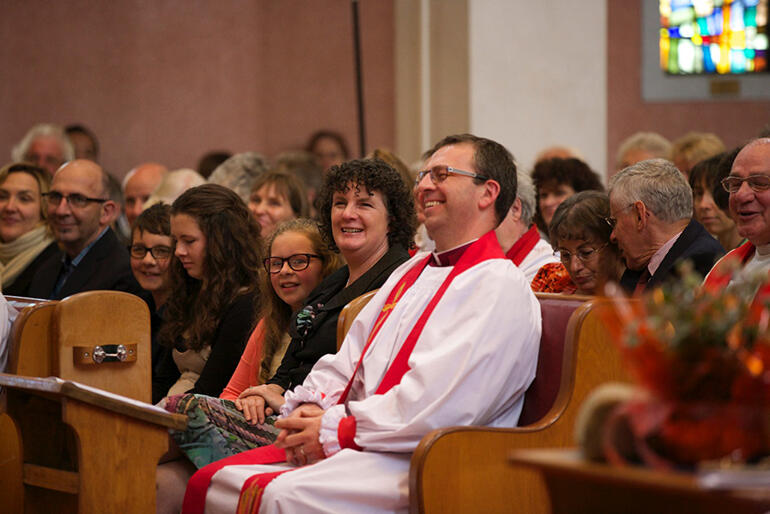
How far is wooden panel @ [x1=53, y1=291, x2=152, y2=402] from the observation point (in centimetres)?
373

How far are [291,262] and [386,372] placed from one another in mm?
1000

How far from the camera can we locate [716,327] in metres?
1.73

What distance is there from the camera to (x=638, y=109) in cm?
1035

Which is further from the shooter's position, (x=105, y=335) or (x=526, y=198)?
(x=526, y=198)

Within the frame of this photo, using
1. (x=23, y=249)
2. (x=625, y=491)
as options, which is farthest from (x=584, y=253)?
(x=23, y=249)

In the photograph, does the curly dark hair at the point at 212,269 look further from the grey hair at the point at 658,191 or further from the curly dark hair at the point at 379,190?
the grey hair at the point at 658,191

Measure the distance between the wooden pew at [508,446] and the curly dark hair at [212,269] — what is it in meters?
1.67

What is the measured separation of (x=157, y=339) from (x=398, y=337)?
1.70m

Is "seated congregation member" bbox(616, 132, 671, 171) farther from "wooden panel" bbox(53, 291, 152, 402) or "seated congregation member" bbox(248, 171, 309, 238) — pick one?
"wooden panel" bbox(53, 291, 152, 402)

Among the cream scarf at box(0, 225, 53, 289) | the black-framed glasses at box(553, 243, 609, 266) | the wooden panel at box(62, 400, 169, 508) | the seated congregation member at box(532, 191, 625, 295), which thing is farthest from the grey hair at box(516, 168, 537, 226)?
the cream scarf at box(0, 225, 53, 289)

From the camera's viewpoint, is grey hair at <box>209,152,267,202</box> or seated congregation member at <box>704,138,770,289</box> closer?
seated congregation member at <box>704,138,770,289</box>

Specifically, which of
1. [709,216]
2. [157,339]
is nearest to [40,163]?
[157,339]

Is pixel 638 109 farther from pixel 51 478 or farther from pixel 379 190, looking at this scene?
pixel 51 478

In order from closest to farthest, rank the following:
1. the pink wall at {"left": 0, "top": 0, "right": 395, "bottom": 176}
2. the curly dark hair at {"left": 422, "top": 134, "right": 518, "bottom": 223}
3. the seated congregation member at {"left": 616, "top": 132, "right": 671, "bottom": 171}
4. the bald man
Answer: the curly dark hair at {"left": 422, "top": 134, "right": 518, "bottom": 223} < the seated congregation member at {"left": 616, "top": 132, "right": 671, "bottom": 171} < the bald man < the pink wall at {"left": 0, "top": 0, "right": 395, "bottom": 176}
